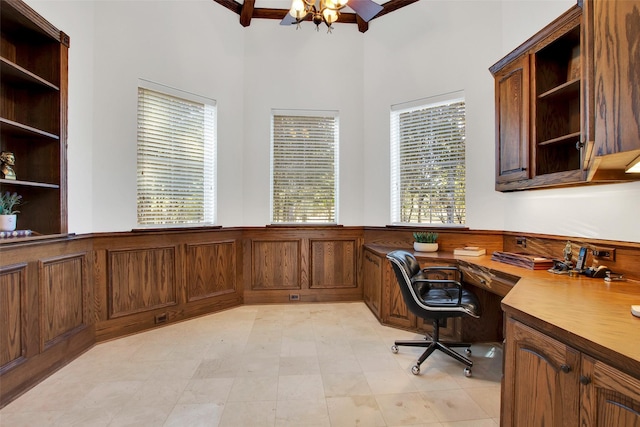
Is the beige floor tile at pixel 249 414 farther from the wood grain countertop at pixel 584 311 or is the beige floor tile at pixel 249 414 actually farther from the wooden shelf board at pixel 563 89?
the wooden shelf board at pixel 563 89

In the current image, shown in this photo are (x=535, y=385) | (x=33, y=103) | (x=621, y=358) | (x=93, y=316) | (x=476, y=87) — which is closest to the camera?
(x=621, y=358)

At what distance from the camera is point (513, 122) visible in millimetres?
2602

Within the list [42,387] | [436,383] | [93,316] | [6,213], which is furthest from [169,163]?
[436,383]

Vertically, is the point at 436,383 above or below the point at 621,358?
below

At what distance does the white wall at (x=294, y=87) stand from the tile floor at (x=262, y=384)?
1306 mm

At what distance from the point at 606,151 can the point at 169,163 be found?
3.70 meters

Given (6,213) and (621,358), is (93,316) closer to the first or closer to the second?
(6,213)

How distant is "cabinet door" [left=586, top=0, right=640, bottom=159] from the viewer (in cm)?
111

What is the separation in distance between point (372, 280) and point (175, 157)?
2832mm

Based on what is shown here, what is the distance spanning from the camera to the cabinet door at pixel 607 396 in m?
0.87

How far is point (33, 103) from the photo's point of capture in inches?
99.9

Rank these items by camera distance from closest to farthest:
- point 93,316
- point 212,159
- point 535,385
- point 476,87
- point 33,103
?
point 535,385 < point 33,103 < point 93,316 < point 476,87 < point 212,159

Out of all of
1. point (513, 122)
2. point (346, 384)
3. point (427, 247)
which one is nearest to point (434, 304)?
point (346, 384)

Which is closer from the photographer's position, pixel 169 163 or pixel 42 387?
pixel 42 387
